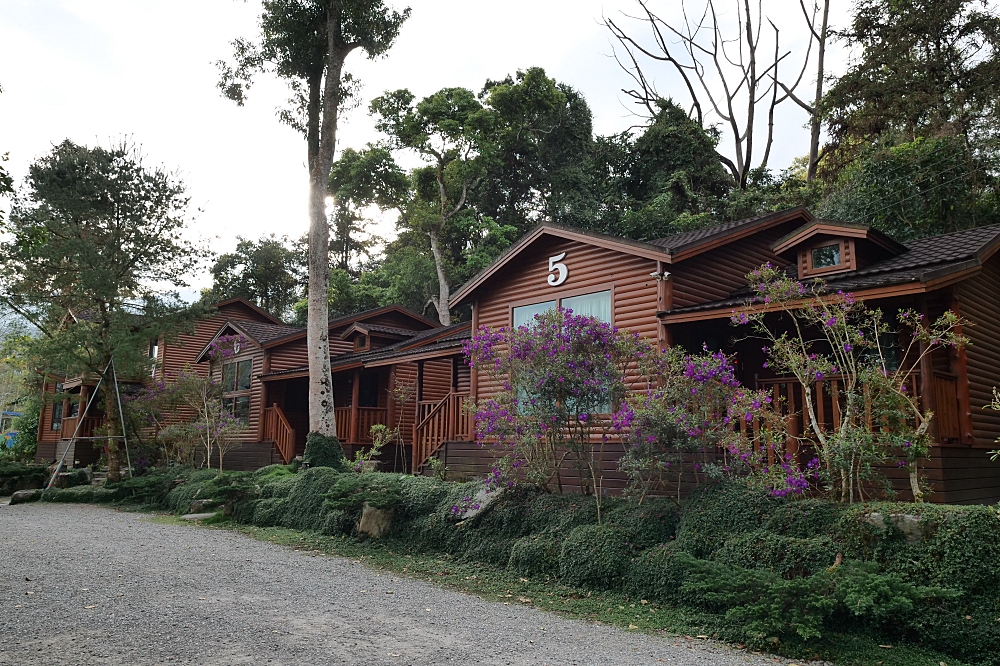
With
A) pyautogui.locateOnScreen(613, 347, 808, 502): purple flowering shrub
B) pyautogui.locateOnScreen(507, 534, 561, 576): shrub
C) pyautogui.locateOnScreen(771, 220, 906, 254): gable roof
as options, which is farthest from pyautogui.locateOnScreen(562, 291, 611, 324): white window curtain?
pyautogui.locateOnScreen(507, 534, 561, 576): shrub

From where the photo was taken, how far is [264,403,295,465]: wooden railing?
20.6 meters

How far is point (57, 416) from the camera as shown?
101ft

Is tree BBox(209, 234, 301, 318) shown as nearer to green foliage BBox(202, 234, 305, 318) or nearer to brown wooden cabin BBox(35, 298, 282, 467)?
green foliage BBox(202, 234, 305, 318)

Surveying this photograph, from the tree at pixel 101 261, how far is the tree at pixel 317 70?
3.88 meters

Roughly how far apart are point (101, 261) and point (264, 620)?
51.5 ft

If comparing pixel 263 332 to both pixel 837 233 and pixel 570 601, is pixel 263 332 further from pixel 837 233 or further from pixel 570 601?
pixel 570 601

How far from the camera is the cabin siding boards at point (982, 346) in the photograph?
34.2 feet

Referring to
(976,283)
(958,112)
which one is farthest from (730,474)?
(958,112)

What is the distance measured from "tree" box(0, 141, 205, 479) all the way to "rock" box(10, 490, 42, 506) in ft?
5.65

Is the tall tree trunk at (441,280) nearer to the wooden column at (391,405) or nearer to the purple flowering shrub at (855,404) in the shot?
the wooden column at (391,405)

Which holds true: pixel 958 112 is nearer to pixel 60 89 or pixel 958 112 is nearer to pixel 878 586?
pixel 878 586

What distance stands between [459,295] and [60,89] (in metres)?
7.77

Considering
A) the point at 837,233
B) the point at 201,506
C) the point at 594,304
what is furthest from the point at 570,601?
the point at 201,506

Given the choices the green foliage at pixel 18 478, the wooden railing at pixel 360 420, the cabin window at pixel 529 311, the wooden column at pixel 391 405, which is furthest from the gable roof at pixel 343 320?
the cabin window at pixel 529 311
